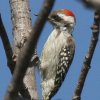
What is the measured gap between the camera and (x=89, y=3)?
50.1 inches

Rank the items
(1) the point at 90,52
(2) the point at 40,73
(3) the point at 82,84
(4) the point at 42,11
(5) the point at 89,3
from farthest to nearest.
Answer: (2) the point at 40,73, (3) the point at 82,84, (1) the point at 90,52, (4) the point at 42,11, (5) the point at 89,3

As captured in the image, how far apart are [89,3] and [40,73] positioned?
396 centimetres

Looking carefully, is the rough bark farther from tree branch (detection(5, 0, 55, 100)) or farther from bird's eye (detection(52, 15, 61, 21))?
tree branch (detection(5, 0, 55, 100))

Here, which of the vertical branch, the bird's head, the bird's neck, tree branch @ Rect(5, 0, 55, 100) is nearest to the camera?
tree branch @ Rect(5, 0, 55, 100)

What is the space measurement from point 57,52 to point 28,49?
3824 millimetres

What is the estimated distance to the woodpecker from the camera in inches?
206

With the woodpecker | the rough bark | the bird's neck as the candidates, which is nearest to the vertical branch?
the rough bark

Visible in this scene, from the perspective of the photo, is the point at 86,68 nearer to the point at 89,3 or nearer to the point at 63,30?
the point at 89,3

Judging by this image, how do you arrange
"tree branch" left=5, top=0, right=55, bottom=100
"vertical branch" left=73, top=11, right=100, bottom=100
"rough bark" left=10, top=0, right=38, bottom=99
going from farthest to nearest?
"rough bark" left=10, top=0, right=38, bottom=99, "vertical branch" left=73, top=11, right=100, bottom=100, "tree branch" left=5, top=0, right=55, bottom=100

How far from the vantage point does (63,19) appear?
528cm

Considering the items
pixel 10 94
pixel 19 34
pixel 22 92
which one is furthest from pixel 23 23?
pixel 10 94

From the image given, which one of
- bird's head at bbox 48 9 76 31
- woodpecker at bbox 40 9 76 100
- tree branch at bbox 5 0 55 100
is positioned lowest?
woodpecker at bbox 40 9 76 100

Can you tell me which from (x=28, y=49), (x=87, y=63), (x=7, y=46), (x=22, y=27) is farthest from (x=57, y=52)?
(x=28, y=49)

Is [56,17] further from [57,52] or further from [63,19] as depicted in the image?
[57,52]
